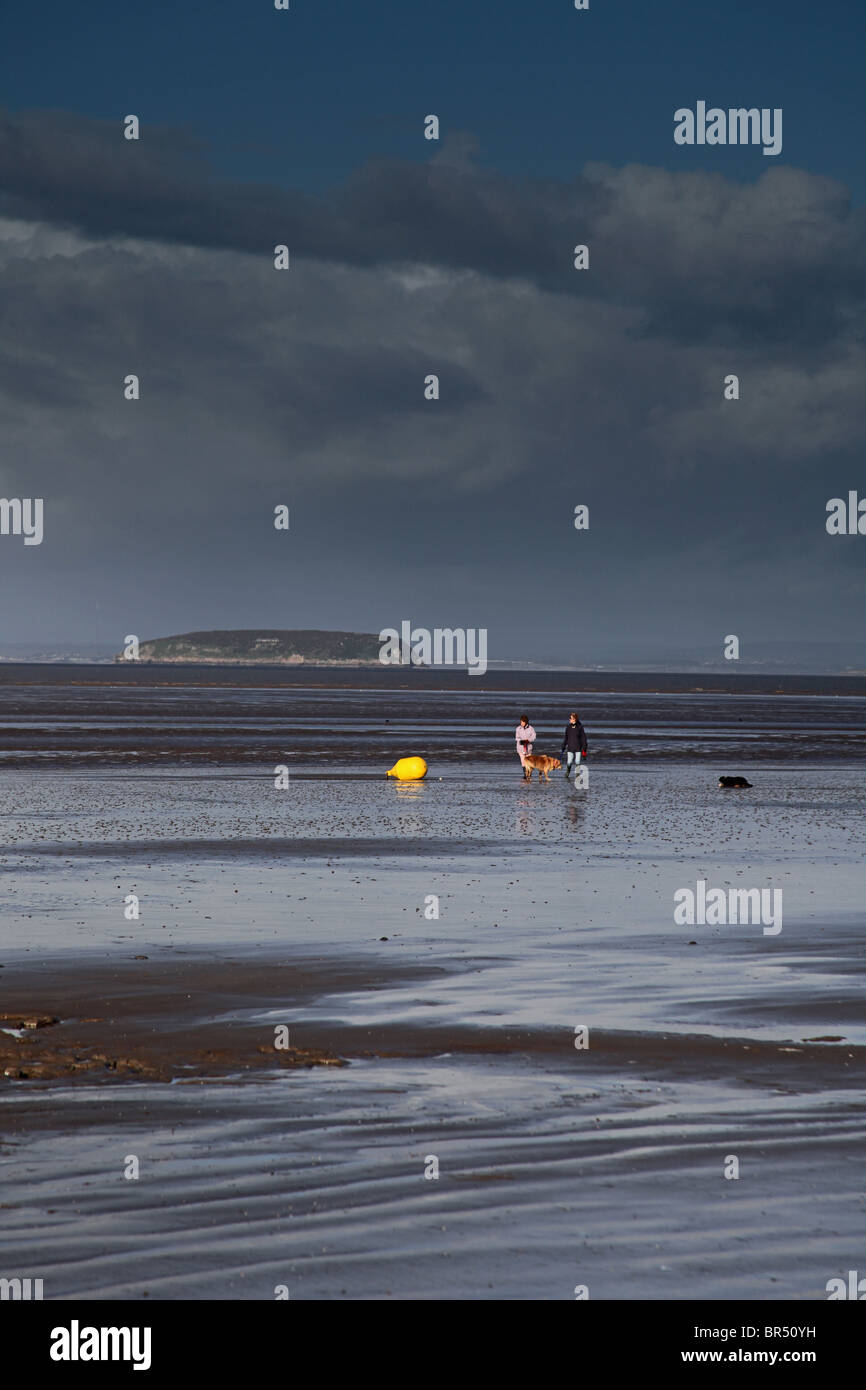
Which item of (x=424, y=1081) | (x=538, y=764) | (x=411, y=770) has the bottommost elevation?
(x=424, y=1081)

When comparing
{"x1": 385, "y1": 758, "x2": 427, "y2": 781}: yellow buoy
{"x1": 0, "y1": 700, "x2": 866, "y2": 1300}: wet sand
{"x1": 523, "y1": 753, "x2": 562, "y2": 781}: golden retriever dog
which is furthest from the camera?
{"x1": 523, "y1": 753, "x2": 562, "y2": 781}: golden retriever dog

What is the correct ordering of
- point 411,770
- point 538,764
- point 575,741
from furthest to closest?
point 538,764 < point 575,741 < point 411,770

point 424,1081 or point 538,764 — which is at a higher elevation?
point 538,764

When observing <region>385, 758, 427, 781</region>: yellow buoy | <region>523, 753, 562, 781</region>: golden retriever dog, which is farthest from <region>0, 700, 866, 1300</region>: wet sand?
<region>523, 753, 562, 781</region>: golden retriever dog

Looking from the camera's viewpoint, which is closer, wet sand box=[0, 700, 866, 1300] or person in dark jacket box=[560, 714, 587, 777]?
wet sand box=[0, 700, 866, 1300]

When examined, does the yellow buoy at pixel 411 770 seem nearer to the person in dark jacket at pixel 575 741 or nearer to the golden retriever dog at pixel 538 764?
the golden retriever dog at pixel 538 764

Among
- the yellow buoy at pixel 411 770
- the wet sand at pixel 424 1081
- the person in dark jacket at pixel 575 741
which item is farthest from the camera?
the person in dark jacket at pixel 575 741

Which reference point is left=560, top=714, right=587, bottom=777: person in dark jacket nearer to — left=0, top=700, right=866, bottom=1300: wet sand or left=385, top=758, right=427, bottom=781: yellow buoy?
left=385, top=758, right=427, bottom=781: yellow buoy

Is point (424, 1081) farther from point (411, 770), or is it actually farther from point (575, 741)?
point (575, 741)

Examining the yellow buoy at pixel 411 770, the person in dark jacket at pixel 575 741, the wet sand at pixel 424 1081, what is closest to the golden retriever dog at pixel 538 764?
the person in dark jacket at pixel 575 741

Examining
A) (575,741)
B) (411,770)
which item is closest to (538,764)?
(575,741)
